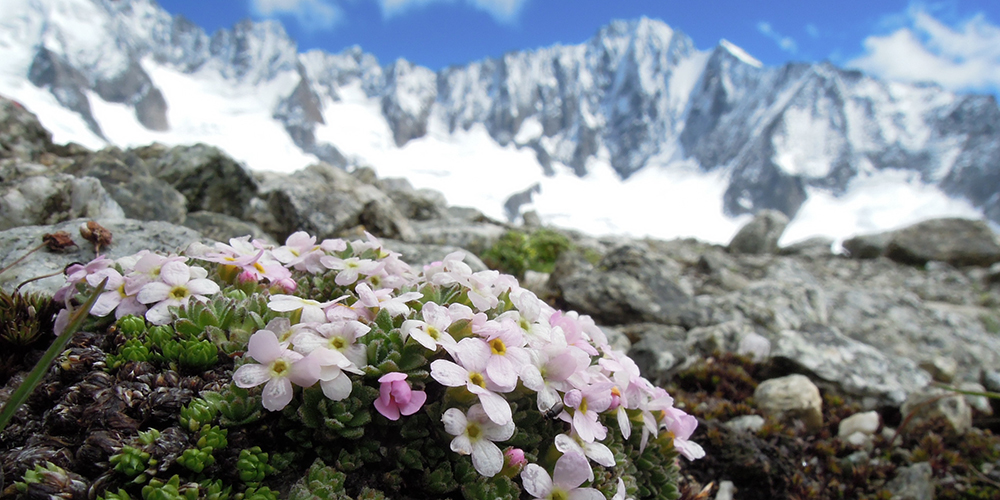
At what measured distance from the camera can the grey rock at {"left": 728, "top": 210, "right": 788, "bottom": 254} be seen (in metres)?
20.9

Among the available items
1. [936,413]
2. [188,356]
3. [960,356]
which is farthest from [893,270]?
[188,356]

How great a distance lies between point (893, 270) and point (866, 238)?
11.0 ft

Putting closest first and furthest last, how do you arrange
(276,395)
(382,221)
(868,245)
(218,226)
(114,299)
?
(276,395)
(114,299)
(218,226)
(382,221)
(868,245)

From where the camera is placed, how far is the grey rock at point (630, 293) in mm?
6699

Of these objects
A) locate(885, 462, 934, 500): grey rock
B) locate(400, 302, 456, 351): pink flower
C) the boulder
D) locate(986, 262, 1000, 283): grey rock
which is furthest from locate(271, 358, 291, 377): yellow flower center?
locate(986, 262, 1000, 283): grey rock

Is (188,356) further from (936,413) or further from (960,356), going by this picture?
(960,356)

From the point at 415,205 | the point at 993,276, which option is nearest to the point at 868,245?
the point at 993,276

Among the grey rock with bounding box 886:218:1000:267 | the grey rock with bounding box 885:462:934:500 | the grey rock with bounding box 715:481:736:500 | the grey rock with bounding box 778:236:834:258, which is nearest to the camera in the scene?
the grey rock with bounding box 715:481:736:500

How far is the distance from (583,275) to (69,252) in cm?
565

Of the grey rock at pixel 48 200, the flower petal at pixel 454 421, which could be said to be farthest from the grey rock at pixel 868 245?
the grey rock at pixel 48 200

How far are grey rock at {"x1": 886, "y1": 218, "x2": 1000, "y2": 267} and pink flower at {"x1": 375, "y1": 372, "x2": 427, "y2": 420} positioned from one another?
2228 cm

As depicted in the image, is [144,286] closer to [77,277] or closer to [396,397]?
[77,277]

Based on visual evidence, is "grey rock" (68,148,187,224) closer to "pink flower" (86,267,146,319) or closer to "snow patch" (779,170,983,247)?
"pink flower" (86,267,146,319)

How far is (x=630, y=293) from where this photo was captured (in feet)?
22.3
